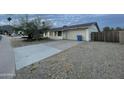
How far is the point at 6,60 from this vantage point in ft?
20.2

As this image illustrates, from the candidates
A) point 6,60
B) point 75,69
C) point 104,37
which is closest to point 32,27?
point 6,60

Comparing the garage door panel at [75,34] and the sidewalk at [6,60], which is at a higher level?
the garage door panel at [75,34]

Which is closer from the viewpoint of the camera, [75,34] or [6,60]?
[6,60]

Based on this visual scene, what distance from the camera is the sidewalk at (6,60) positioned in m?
5.13

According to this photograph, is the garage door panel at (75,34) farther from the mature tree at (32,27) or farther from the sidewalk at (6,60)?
the sidewalk at (6,60)

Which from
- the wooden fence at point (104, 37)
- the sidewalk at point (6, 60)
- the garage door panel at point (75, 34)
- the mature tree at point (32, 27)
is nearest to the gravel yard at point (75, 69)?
the sidewalk at point (6, 60)

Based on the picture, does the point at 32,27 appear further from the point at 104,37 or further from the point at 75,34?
the point at 104,37

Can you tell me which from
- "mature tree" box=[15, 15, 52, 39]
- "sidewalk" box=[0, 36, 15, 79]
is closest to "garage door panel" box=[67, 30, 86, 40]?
"mature tree" box=[15, 15, 52, 39]

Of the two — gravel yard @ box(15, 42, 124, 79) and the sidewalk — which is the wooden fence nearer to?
gravel yard @ box(15, 42, 124, 79)
